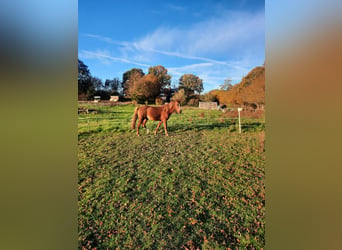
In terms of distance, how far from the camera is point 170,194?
1999 millimetres

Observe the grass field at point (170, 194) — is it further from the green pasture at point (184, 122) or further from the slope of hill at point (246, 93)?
the slope of hill at point (246, 93)

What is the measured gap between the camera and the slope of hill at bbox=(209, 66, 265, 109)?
252 cm

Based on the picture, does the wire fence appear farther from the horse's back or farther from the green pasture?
the horse's back

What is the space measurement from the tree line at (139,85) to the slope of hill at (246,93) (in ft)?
1.82

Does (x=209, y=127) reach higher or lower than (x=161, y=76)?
lower

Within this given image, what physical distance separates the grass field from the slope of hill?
3.23 ft

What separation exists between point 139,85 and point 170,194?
1.74 m

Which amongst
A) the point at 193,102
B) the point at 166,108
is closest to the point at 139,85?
the point at 193,102

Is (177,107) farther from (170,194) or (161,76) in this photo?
(170,194)

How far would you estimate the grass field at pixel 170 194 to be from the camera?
1410 millimetres

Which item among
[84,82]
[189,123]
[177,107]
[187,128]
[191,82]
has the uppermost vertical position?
[191,82]
